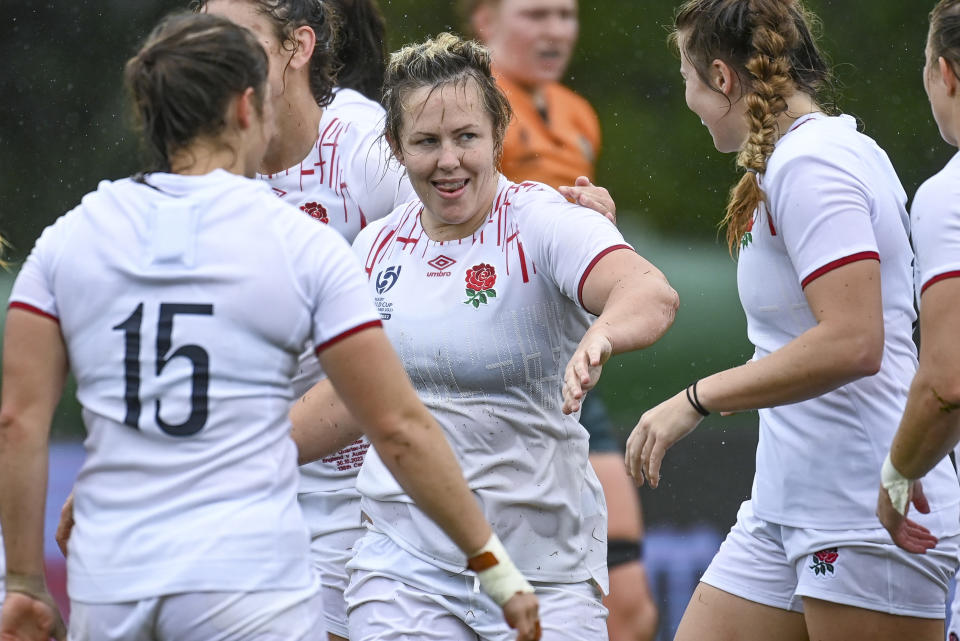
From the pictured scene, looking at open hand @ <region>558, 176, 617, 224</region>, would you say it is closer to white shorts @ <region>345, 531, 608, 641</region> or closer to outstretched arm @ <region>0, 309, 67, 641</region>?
white shorts @ <region>345, 531, 608, 641</region>

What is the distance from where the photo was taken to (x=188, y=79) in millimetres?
2375

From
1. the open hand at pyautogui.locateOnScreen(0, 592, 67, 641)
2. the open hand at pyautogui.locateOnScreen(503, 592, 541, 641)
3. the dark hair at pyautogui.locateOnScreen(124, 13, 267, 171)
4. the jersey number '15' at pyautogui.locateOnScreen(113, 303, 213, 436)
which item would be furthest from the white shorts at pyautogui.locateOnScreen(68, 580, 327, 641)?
the dark hair at pyautogui.locateOnScreen(124, 13, 267, 171)

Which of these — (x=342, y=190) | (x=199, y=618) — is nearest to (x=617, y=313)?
(x=199, y=618)

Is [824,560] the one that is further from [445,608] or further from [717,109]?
[717,109]

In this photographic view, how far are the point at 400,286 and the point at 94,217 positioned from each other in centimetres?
99

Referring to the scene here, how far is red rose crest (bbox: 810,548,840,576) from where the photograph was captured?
3021mm

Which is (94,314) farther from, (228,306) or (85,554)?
(85,554)

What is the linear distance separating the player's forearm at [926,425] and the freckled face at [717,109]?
83 centimetres

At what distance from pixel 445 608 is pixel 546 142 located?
2.93 meters

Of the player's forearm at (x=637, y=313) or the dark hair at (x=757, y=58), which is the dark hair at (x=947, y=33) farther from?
the player's forearm at (x=637, y=313)

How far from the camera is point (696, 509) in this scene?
19.5 ft

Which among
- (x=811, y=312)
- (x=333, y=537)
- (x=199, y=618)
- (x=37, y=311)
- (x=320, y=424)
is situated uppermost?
(x=811, y=312)

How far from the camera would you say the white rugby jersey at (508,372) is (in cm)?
308

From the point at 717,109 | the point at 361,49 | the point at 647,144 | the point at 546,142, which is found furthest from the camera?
the point at 647,144
